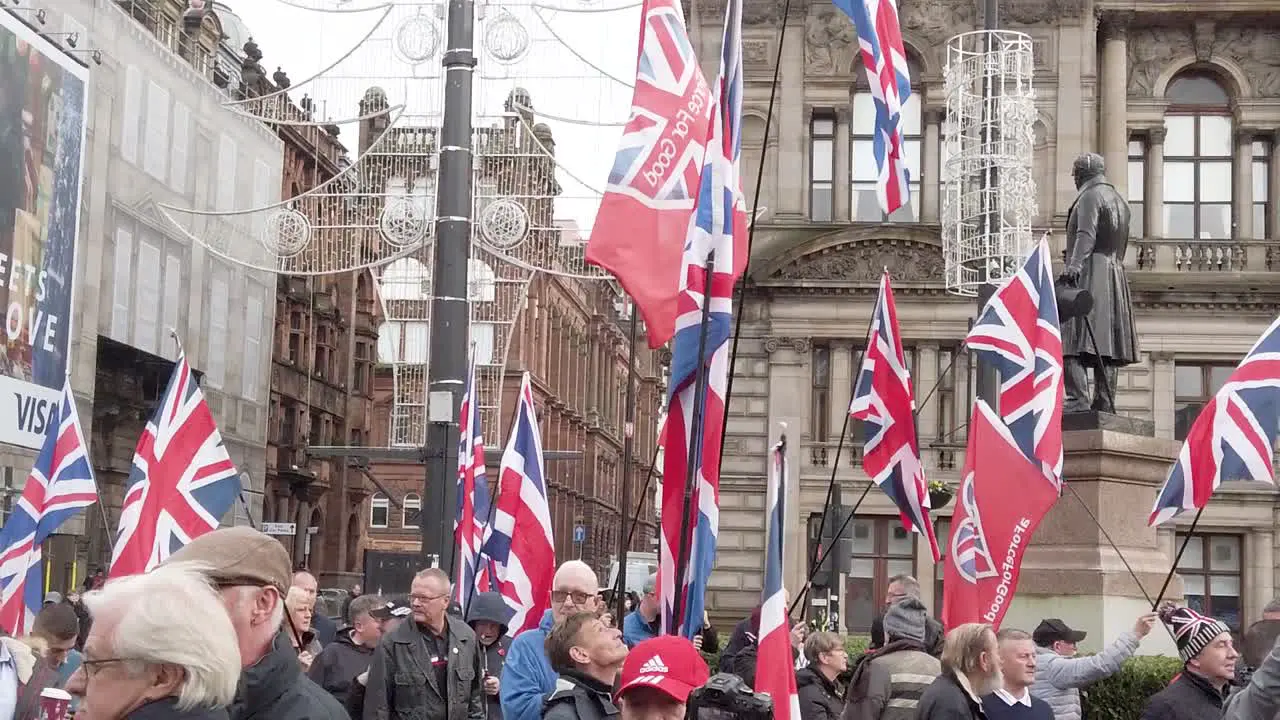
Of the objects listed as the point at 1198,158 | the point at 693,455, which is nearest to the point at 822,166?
the point at 1198,158

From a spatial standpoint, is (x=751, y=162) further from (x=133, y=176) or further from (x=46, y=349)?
(x=46, y=349)

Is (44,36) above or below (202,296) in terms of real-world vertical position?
above

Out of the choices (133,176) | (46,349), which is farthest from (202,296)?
(46,349)

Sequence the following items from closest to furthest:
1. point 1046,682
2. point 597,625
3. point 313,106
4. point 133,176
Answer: point 597,625 → point 1046,682 → point 313,106 → point 133,176

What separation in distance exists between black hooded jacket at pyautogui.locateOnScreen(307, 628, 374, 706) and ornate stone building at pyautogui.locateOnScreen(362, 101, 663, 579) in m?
4.95

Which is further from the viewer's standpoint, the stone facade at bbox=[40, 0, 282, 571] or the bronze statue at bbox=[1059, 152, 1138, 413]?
the stone facade at bbox=[40, 0, 282, 571]

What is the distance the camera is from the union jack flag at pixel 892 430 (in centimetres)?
1311

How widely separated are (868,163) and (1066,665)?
102 feet

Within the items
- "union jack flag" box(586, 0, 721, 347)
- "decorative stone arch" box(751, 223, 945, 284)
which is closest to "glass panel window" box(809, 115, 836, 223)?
"decorative stone arch" box(751, 223, 945, 284)

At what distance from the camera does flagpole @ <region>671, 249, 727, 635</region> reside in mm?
6582

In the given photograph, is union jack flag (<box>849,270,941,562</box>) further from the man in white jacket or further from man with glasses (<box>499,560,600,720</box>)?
man with glasses (<box>499,560,600,720</box>)

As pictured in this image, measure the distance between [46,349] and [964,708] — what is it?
76.1ft

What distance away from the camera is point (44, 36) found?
28.1 metres

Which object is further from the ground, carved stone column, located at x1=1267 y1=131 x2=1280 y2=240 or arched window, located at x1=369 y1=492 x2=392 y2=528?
carved stone column, located at x1=1267 y1=131 x2=1280 y2=240
